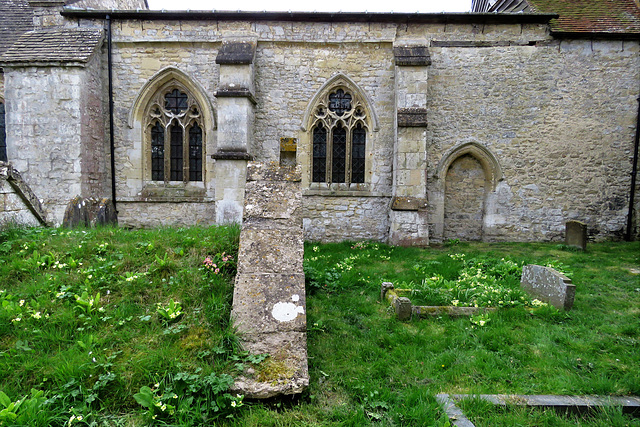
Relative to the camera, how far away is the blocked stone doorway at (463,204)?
9.75 m

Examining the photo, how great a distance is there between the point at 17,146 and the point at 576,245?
47.7 feet

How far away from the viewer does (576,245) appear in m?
8.59

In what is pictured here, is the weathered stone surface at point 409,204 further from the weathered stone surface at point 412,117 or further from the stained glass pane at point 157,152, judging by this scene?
the stained glass pane at point 157,152

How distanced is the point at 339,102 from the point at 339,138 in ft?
3.41

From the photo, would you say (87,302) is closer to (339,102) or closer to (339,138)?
(339,138)

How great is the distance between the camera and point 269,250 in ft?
10.3

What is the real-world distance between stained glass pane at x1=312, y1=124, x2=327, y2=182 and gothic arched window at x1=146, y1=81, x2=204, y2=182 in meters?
3.35

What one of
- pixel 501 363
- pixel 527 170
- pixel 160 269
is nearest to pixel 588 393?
pixel 501 363

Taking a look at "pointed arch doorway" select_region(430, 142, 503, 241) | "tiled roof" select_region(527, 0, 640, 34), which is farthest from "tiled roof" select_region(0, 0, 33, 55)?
"tiled roof" select_region(527, 0, 640, 34)

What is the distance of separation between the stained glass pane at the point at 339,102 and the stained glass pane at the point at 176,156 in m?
4.62

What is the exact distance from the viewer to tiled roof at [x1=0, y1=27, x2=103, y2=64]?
7.96 metres

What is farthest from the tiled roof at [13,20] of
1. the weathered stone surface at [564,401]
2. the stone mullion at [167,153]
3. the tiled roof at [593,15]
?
the tiled roof at [593,15]

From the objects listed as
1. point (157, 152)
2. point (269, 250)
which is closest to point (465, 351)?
point (269, 250)

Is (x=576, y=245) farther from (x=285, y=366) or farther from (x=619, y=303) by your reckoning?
(x=285, y=366)
